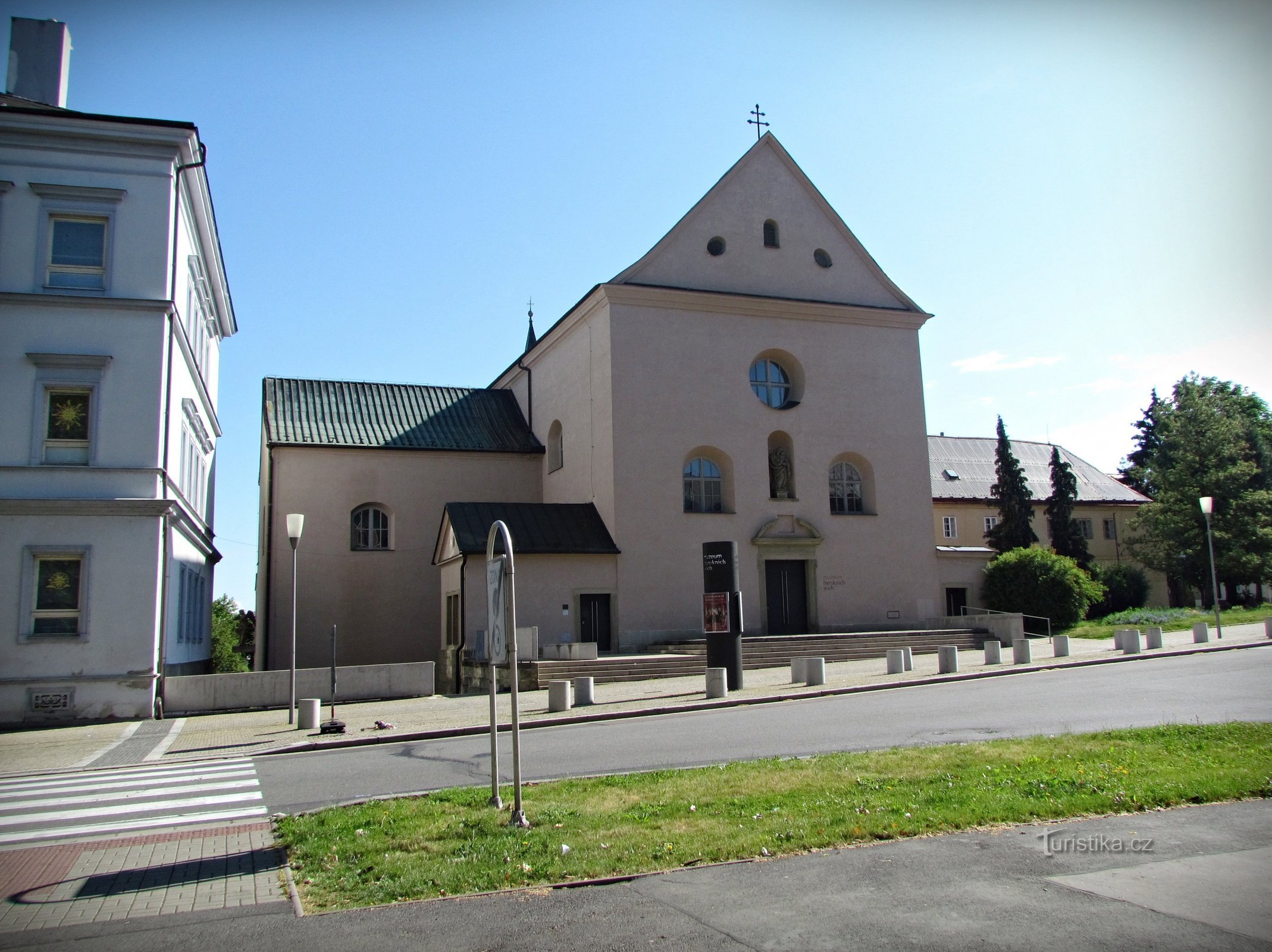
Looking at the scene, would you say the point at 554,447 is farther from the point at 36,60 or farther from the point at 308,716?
the point at 308,716

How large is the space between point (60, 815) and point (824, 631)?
27.1 metres

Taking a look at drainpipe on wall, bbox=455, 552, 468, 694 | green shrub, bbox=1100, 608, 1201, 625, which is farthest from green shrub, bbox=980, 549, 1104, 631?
drainpipe on wall, bbox=455, 552, 468, 694

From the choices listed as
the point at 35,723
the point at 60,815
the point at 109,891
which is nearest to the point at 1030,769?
the point at 109,891

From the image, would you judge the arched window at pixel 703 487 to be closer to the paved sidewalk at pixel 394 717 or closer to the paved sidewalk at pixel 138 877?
the paved sidewalk at pixel 394 717

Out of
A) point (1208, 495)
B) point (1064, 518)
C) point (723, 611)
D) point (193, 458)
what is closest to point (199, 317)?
point (193, 458)

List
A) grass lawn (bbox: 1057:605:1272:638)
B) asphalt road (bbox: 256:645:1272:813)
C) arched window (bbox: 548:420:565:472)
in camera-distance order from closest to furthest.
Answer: asphalt road (bbox: 256:645:1272:813) → grass lawn (bbox: 1057:605:1272:638) → arched window (bbox: 548:420:565:472)

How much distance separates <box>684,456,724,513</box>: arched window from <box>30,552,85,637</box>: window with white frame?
18468 mm

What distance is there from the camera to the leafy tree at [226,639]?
44.3 m

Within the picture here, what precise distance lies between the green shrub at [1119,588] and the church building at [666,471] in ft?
67.1

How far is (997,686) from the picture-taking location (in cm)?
1991

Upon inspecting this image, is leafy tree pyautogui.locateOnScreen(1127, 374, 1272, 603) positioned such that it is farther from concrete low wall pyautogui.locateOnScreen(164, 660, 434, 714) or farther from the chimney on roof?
the chimney on roof

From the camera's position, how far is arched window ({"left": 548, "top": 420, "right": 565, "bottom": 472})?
38906 millimetres

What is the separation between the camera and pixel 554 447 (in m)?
39.3

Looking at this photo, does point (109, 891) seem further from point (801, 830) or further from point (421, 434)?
point (421, 434)
